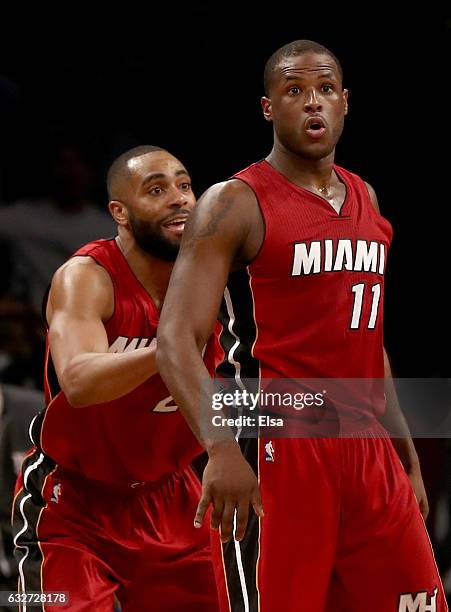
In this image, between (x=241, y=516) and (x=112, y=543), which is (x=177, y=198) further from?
(x=241, y=516)

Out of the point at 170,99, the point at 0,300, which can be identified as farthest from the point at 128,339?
the point at 170,99

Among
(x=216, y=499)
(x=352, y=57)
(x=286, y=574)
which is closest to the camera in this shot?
(x=216, y=499)

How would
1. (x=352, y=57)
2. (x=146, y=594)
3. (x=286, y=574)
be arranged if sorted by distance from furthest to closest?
1. (x=352, y=57)
2. (x=146, y=594)
3. (x=286, y=574)

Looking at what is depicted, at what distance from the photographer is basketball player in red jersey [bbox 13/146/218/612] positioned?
3025mm

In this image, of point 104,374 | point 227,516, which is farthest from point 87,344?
point 227,516

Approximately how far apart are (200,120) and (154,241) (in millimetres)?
1418

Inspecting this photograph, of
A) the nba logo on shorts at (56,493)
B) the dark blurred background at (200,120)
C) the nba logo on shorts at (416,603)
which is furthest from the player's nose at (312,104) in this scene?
the dark blurred background at (200,120)

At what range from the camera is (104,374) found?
2768mm

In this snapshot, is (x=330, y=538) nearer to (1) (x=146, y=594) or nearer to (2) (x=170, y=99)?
(1) (x=146, y=594)

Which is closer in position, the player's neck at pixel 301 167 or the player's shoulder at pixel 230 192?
the player's shoulder at pixel 230 192

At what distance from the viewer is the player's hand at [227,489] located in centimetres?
225

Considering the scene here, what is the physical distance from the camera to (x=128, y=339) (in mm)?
3137

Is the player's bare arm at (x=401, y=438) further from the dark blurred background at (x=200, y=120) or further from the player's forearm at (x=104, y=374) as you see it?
the dark blurred background at (x=200, y=120)

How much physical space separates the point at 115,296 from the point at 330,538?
100 centimetres
